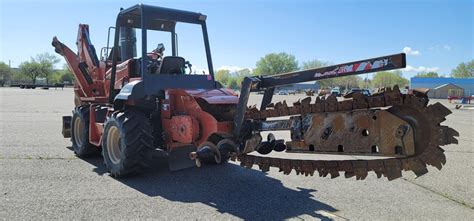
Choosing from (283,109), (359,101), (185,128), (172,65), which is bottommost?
(185,128)

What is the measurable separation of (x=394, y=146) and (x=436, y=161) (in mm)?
394

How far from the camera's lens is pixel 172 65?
729 centimetres

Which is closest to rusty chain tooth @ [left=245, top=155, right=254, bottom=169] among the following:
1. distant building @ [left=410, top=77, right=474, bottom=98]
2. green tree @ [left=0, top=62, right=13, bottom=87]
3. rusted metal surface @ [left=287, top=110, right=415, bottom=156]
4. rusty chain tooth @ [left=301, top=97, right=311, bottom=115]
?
rusted metal surface @ [left=287, top=110, right=415, bottom=156]

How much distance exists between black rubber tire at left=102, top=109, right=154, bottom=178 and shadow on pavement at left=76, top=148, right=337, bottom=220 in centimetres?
23

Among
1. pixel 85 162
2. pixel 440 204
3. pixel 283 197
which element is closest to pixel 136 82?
pixel 85 162

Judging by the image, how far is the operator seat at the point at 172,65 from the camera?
719 cm

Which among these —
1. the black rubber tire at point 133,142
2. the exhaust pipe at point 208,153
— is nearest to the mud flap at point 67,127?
the black rubber tire at point 133,142

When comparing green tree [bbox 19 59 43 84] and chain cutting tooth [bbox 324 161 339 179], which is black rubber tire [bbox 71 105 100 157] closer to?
chain cutting tooth [bbox 324 161 339 179]

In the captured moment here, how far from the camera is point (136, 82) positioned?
688 cm

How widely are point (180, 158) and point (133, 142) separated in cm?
80

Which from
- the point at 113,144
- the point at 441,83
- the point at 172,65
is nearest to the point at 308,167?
the point at 172,65

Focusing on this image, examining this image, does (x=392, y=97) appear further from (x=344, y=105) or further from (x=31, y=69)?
(x=31, y=69)

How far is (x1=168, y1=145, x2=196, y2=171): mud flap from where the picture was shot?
21.7ft

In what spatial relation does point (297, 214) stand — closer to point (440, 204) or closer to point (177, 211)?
point (177, 211)
